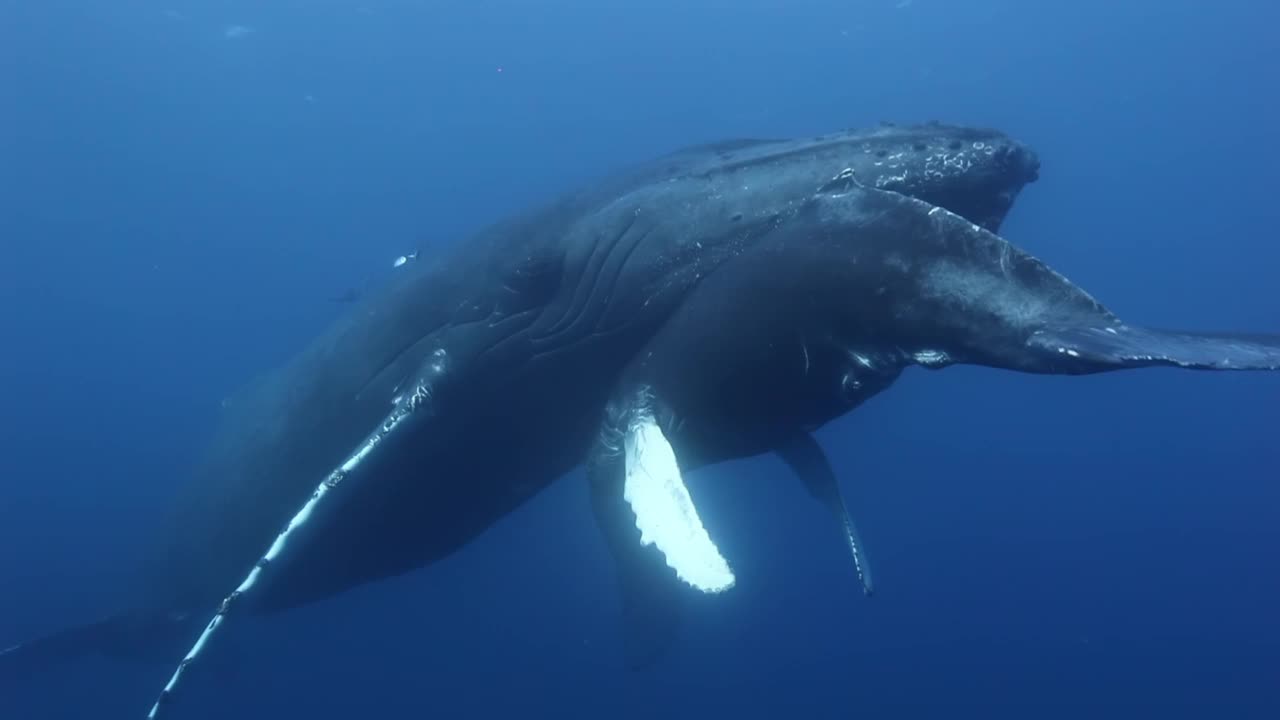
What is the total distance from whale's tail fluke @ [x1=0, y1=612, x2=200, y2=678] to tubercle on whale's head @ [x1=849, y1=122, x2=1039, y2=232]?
11.4 metres

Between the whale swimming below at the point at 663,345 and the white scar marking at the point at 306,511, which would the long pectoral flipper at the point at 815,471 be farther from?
the white scar marking at the point at 306,511

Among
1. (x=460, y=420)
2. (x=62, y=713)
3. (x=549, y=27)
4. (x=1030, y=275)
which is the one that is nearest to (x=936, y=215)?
(x=1030, y=275)

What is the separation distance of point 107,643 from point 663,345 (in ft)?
37.6

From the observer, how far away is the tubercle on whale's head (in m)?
5.77

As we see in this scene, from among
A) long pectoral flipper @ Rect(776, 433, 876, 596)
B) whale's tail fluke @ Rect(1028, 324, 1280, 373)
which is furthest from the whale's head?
long pectoral flipper @ Rect(776, 433, 876, 596)

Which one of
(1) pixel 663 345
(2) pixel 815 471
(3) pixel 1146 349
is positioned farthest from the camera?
(2) pixel 815 471

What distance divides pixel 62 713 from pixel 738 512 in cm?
1552

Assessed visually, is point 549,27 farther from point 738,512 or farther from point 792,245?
point 792,245

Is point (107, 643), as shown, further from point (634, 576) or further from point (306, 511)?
point (634, 576)

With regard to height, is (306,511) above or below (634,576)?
above

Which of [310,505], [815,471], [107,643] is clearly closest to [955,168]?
[815,471]

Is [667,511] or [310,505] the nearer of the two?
[667,511]

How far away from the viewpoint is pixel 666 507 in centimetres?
573

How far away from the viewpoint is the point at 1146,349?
14.2ft
